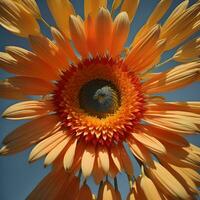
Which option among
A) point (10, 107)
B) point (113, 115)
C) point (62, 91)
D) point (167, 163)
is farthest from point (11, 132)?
point (167, 163)

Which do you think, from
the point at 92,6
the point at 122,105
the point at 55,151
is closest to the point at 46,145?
the point at 55,151

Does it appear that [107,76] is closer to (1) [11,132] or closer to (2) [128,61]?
(2) [128,61]

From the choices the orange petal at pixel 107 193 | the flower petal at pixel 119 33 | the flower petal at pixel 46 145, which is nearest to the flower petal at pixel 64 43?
the flower petal at pixel 119 33

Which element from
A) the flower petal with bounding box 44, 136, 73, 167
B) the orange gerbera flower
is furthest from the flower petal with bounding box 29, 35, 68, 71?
the flower petal with bounding box 44, 136, 73, 167

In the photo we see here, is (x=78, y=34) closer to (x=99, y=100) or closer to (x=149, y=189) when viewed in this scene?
(x=99, y=100)

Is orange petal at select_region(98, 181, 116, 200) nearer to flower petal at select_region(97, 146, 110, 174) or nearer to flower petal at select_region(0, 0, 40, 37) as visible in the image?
flower petal at select_region(97, 146, 110, 174)

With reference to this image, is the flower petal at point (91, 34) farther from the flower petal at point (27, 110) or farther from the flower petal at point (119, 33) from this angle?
the flower petal at point (27, 110)
